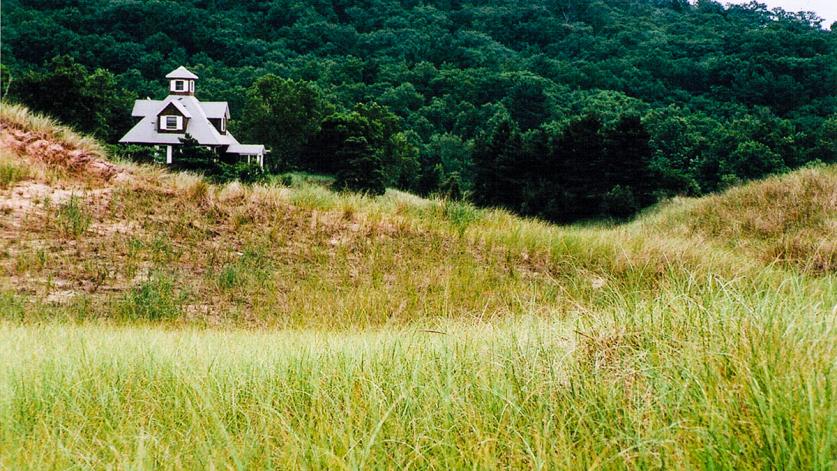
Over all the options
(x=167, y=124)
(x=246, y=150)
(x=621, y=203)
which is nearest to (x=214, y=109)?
(x=246, y=150)

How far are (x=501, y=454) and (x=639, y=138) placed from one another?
34.2m

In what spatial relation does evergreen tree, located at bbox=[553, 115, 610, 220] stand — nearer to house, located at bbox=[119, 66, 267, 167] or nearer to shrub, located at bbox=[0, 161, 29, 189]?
house, located at bbox=[119, 66, 267, 167]

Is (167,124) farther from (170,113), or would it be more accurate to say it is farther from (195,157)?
(195,157)

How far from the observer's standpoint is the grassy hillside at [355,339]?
177 cm

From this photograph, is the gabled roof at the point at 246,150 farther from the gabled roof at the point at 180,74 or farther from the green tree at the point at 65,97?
the green tree at the point at 65,97

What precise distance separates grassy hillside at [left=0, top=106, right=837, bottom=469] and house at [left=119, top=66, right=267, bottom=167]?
26652 millimetres

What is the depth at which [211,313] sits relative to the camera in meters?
6.71

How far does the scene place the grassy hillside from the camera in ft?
5.82

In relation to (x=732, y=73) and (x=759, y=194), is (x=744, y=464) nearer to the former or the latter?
(x=759, y=194)

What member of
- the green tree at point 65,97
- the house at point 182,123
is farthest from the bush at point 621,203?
the green tree at point 65,97

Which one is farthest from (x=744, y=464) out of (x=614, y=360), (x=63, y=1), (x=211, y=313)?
(x=63, y=1)

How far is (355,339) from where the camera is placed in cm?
411

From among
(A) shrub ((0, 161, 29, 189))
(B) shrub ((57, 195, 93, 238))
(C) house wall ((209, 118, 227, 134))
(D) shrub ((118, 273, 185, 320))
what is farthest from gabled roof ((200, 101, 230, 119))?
(D) shrub ((118, 273, 185, 320))

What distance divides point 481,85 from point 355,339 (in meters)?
63.1
